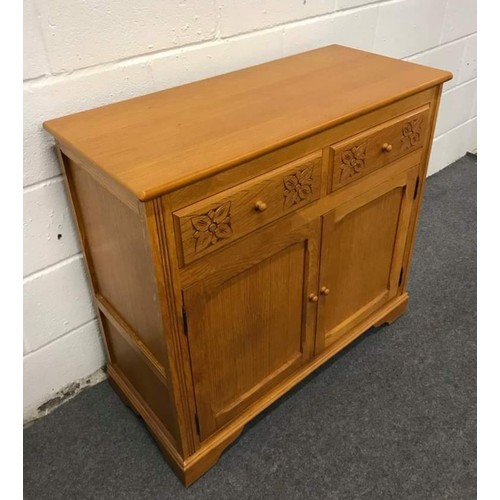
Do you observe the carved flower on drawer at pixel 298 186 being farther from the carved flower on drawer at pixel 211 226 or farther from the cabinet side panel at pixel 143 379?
the cabinet side panel at pixel 143 379

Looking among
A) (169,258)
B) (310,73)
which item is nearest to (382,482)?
(169,258)

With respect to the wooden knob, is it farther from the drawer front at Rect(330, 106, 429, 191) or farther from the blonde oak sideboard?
the drawer front at Rect(330, 106, 429, 191)

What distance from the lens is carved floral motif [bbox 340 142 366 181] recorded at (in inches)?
46.6

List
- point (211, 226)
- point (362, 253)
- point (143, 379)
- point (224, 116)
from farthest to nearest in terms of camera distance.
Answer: point (362, 253) < point (143, 379) < point (224, 116) < point (211, 226)

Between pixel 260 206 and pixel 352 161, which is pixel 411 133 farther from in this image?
pixel 260 206

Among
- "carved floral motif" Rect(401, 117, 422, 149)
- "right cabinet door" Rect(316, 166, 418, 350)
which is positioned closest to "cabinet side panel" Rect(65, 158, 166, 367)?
"right cabinet door" Rect(316, 166, 418, 350)

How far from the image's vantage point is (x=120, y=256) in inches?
43.6

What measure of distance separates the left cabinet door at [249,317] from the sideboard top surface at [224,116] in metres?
0.21

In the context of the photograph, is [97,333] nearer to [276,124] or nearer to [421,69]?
[276,124]

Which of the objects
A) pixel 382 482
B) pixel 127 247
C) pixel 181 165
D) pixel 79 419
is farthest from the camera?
pixel 79 419

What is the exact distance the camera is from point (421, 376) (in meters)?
1.58

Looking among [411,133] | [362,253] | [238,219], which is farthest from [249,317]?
[411,133]

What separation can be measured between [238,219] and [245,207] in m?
0.03

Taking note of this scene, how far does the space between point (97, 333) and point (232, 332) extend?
21.0 inches
